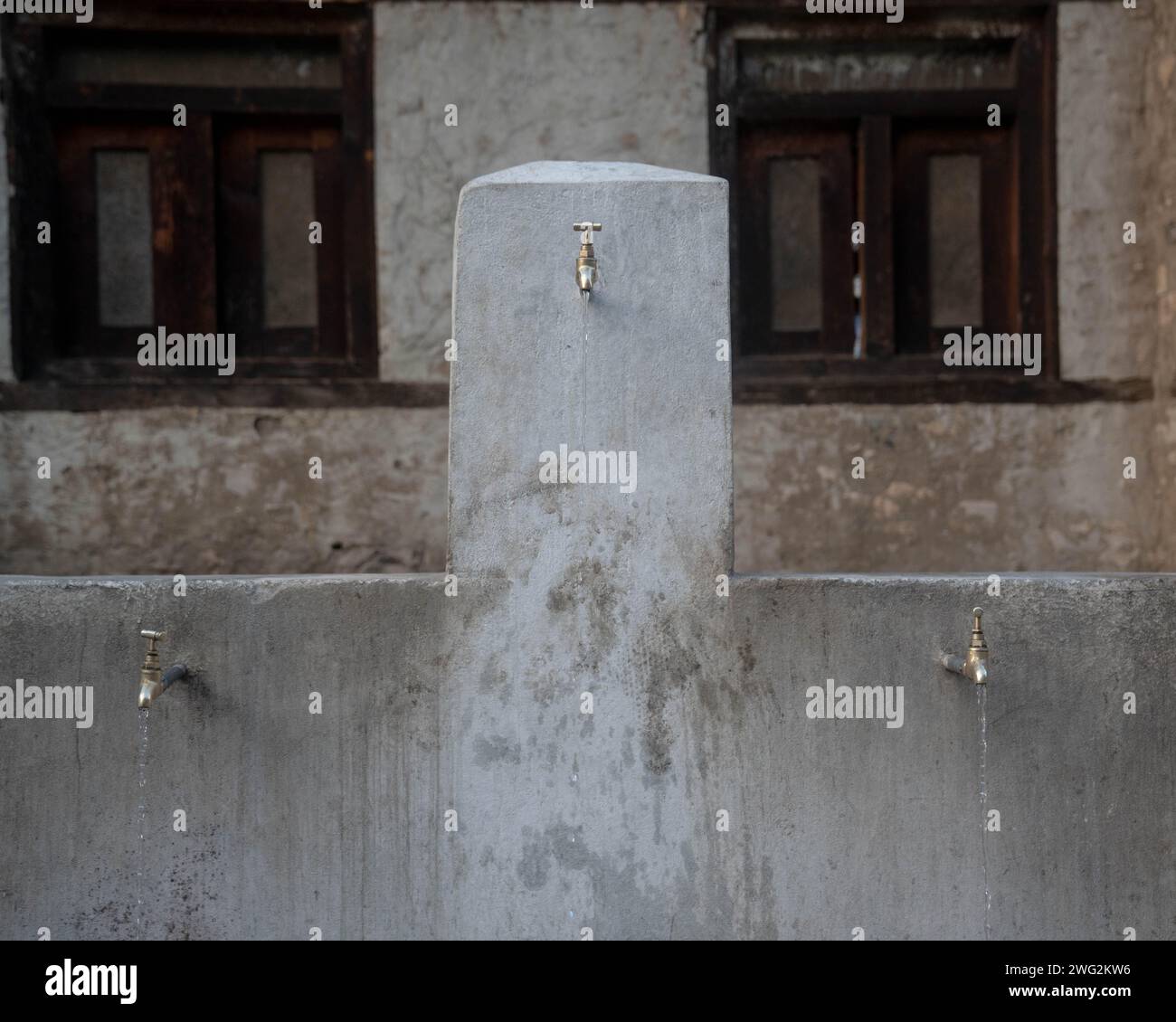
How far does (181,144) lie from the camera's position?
5.58 meters

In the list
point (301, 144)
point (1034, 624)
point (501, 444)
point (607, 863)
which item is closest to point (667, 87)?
point (301, 144)

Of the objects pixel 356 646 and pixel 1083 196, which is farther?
pixel 1083 196

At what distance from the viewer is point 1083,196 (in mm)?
5520

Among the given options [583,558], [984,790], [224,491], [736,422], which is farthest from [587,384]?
[224,491]

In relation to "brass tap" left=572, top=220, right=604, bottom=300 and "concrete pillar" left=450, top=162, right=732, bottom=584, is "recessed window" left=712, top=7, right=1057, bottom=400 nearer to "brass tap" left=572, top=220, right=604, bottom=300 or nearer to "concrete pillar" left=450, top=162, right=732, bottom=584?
"concrete pillar" left=450, top=162, right=732, bottom=584

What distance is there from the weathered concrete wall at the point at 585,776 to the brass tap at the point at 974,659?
0.17ft

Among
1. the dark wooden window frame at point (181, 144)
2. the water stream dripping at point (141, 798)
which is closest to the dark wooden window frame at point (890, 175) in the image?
the dark wooden window frame at point (181, 144)

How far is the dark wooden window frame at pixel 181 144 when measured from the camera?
17.7 ft

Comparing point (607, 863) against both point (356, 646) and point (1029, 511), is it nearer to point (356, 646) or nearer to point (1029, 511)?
point (356, 646)

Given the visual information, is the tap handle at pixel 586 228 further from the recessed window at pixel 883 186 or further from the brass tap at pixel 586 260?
the recessed window at pixel 883 186

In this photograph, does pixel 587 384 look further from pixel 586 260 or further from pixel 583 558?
pixel 583 558

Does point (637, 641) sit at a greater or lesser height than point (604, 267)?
lesser

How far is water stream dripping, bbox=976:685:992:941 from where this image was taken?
2.96 m

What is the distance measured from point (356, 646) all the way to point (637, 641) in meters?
0.77
